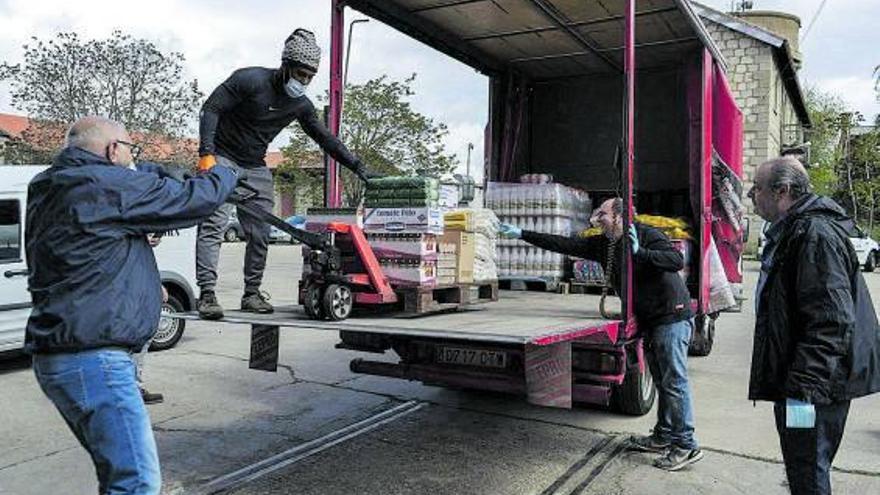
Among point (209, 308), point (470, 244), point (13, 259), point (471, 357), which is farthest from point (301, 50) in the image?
point (13, 259)

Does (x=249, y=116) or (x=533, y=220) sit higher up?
(x=249, y=116)

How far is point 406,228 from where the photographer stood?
16.1 feet

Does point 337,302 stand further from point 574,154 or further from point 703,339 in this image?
point 703,339

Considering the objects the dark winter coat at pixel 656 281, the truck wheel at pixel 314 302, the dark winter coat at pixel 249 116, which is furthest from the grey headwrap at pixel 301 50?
the dark winter coat at pixel 656 281

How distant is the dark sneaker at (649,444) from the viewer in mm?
5148

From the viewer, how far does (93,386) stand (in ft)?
9.00

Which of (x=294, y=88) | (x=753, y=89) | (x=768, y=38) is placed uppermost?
(x=768, y=38)

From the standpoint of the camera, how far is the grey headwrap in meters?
4.63

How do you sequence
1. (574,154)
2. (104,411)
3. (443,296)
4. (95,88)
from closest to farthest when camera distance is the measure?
(104,411), (443,296), (574,154), (95,88)

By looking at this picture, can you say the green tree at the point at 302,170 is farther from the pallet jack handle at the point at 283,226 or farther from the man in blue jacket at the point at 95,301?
the man in blue jacket at the point at 95,301

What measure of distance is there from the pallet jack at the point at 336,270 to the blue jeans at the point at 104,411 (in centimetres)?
163

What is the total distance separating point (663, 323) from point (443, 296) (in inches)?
60.0

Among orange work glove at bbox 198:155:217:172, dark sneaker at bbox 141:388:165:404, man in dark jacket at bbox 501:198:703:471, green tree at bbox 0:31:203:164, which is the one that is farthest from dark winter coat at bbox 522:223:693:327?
green tree at bbox 0:31:203:164

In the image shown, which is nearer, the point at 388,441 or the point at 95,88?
the point at 388,441
